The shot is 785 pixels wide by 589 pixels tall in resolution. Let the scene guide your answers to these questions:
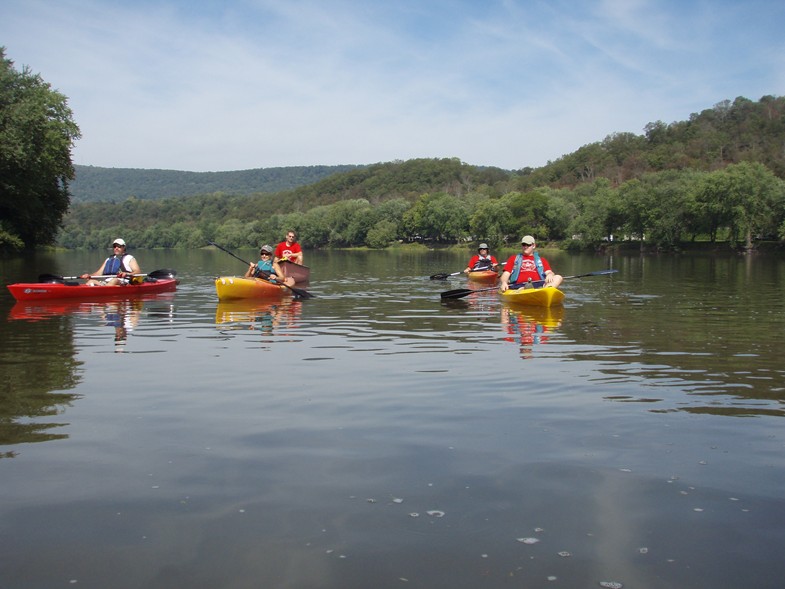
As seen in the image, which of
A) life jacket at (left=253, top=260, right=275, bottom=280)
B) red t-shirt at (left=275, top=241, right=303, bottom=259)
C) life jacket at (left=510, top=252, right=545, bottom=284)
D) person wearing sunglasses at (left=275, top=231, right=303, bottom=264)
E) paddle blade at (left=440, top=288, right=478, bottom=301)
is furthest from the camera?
red t-shirt at (left=275, top=241, right=303, bottom=259)

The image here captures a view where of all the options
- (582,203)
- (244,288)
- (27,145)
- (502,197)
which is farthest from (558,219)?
(244,288)

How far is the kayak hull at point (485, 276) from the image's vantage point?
85.0 feet

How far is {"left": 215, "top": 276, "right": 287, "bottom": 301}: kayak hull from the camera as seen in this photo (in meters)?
18.5

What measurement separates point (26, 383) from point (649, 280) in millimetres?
24759

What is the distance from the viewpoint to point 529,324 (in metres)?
14.4

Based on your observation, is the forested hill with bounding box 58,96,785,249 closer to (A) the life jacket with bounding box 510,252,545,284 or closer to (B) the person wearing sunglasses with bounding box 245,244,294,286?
(B) the person wearing sunglasses with bounding box 245,244,294,286

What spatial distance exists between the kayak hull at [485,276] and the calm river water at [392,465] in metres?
14.4

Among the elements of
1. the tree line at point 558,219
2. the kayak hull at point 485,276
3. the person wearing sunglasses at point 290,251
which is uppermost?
the tree line at point 558,219

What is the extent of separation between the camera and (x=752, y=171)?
69.4m

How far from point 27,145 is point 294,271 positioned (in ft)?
73.7

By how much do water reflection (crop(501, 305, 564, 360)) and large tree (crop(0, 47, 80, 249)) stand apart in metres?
30.6

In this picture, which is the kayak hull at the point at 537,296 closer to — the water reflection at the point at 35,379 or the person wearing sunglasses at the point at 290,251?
the person wearing sunglasses at the point at 290,251

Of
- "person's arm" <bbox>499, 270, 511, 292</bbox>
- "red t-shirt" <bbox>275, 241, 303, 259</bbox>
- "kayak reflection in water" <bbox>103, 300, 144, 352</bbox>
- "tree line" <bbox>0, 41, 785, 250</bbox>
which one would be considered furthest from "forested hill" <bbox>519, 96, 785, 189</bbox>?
"kayak reflection in water" <bbox>103, 300, 144, 352</bbox>

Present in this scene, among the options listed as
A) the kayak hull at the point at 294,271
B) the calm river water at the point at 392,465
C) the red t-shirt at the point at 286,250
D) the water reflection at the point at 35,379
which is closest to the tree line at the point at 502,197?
the red t-shirt at the point at 286,250
